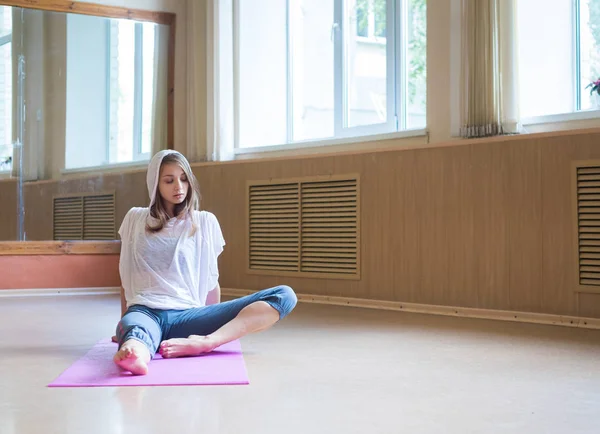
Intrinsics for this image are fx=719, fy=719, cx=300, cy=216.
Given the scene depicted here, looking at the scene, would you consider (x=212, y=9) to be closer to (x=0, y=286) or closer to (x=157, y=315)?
(x=0, y=286)

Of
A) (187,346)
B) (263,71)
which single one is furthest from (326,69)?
(187,346)

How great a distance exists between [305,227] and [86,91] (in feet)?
6.06

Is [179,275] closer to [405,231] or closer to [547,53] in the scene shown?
[405,231]

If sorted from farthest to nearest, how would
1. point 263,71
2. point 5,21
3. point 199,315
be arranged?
point 263,71 < point 5,21 < point 199,315

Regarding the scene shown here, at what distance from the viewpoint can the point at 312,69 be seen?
4836mm

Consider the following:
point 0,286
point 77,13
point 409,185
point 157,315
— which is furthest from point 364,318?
point 77,13

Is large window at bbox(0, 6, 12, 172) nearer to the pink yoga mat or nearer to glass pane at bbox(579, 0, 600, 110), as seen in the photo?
the pink yoga mat

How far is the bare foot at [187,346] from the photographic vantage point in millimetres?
2277

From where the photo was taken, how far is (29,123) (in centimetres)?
472

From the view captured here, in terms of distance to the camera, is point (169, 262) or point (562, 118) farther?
point (562, 118)

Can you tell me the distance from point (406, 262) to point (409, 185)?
415 mm

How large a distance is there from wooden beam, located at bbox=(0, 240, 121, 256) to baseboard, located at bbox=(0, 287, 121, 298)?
0.24m

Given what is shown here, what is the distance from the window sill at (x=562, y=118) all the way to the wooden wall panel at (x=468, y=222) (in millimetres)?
190

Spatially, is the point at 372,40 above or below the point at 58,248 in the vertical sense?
above
